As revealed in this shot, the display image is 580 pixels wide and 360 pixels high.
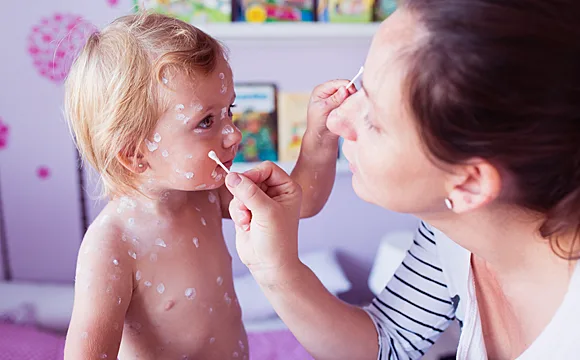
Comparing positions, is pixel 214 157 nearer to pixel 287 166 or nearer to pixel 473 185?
pixel 473 185

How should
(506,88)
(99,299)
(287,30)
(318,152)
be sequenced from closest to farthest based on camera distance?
(506,88), (99,299), (318,152), (287,30)

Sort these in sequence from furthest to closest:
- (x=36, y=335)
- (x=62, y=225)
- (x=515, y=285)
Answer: (x=62, y=225), (x=36, y=335), (x=515, y=285)

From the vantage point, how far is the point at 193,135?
0.89m

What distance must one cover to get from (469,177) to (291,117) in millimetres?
1354

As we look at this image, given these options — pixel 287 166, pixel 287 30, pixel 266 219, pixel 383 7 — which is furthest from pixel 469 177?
pixel 383 7

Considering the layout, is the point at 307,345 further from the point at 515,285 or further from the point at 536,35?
the point at 536,35

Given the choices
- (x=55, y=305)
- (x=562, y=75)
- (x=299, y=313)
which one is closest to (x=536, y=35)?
(x=562, y=75)

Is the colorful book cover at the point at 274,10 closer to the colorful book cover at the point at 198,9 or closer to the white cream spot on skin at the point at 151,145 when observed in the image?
the colorful book cover at the point at 198,9

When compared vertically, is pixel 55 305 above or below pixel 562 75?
below

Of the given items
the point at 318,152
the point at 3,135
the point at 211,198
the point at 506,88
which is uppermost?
the point at 506,88

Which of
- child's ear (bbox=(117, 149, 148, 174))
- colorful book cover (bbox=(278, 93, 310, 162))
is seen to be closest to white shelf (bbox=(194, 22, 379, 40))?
colorful book cover (bbox=(278, 93, 310, 162))

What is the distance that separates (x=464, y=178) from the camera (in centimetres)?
68

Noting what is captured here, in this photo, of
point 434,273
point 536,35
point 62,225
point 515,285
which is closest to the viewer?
point 536,35

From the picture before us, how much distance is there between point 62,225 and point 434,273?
154 cm
